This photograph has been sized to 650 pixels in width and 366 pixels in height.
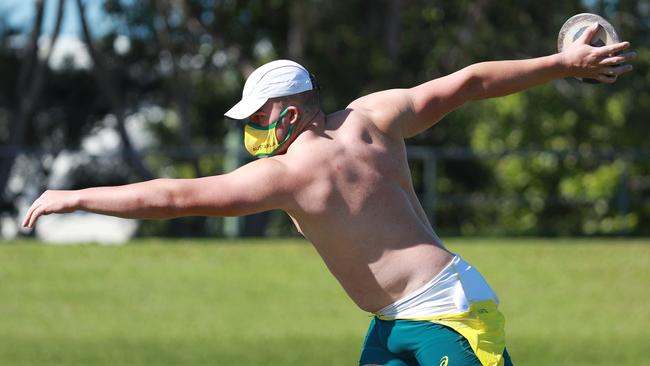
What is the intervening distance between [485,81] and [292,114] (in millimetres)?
902

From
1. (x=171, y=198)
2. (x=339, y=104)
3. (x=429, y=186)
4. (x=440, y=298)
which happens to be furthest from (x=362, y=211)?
(x=339, y=104)

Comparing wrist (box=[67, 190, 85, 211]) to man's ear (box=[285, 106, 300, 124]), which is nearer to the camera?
wrist (box=[67, 190, 85, 211])

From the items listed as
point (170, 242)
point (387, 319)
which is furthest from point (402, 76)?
point (387, 319)

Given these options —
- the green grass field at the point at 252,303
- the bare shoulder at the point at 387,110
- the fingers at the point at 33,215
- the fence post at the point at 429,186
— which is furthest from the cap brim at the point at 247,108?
the fence post at the point at 429,186

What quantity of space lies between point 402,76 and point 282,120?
17.1m

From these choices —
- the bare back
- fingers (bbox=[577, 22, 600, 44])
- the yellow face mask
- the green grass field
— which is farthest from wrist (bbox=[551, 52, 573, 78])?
the green grass field

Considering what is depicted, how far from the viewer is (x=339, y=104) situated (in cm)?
2158

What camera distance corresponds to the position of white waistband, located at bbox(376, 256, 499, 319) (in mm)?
4949

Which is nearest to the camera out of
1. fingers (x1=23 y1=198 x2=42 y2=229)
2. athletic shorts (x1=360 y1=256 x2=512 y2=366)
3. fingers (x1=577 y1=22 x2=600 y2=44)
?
fingers (x1=23 y1=198 x2=42 y2=229)

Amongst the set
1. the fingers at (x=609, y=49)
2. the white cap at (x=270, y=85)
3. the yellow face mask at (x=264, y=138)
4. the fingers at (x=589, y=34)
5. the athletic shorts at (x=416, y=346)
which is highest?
the fingers at (x=589, y=34)

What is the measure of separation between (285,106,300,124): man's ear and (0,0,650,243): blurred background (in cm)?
1405

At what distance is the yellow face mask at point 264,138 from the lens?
16.1ft

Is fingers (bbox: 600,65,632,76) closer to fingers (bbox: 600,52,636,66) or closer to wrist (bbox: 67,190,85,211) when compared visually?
fingers (bbox: 600,52,636,66)

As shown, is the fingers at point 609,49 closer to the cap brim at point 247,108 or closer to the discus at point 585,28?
the discus at point 585,28
